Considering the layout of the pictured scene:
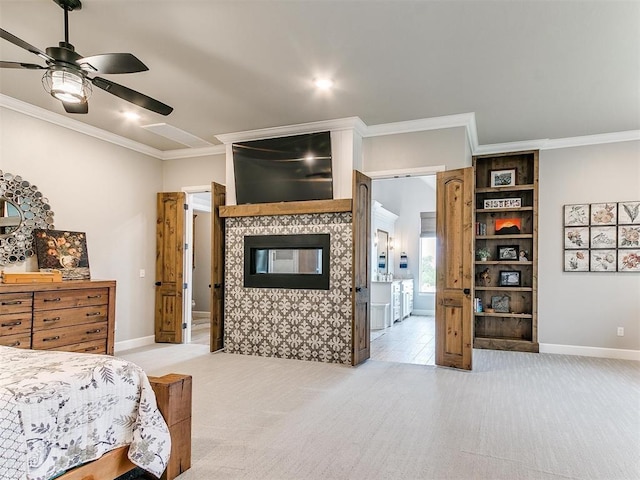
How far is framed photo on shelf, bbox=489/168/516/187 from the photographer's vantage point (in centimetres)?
606

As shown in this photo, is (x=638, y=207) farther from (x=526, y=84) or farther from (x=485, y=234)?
(x=526, y=84)

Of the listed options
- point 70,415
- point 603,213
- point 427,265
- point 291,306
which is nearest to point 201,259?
point 291,306

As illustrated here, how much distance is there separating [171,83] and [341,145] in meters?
2.04

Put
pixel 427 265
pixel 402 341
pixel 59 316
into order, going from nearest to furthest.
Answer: pixel 59 316 → pixel 402 341 → pixel 427 265

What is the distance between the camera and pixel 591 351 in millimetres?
5457

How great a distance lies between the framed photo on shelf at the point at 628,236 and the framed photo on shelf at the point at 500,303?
5.20ft

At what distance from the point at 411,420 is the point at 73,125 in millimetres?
5059

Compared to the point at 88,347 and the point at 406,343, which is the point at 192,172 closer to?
the point at 88,347

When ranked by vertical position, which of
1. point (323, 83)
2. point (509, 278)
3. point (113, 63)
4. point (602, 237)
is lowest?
point (509, 278)

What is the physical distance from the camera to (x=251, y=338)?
5406mm

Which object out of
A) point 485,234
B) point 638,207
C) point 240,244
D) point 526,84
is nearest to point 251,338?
point 240,244

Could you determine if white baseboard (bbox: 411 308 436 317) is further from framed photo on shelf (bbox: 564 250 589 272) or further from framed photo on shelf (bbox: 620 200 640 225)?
framed photo on shelf (bbox: 620 200 640 225)

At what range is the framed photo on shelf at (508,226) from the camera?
6008 millimetres

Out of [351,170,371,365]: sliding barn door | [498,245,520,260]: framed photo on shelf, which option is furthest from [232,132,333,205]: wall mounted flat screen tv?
[498,245,520,260]: framed photo on shelf
